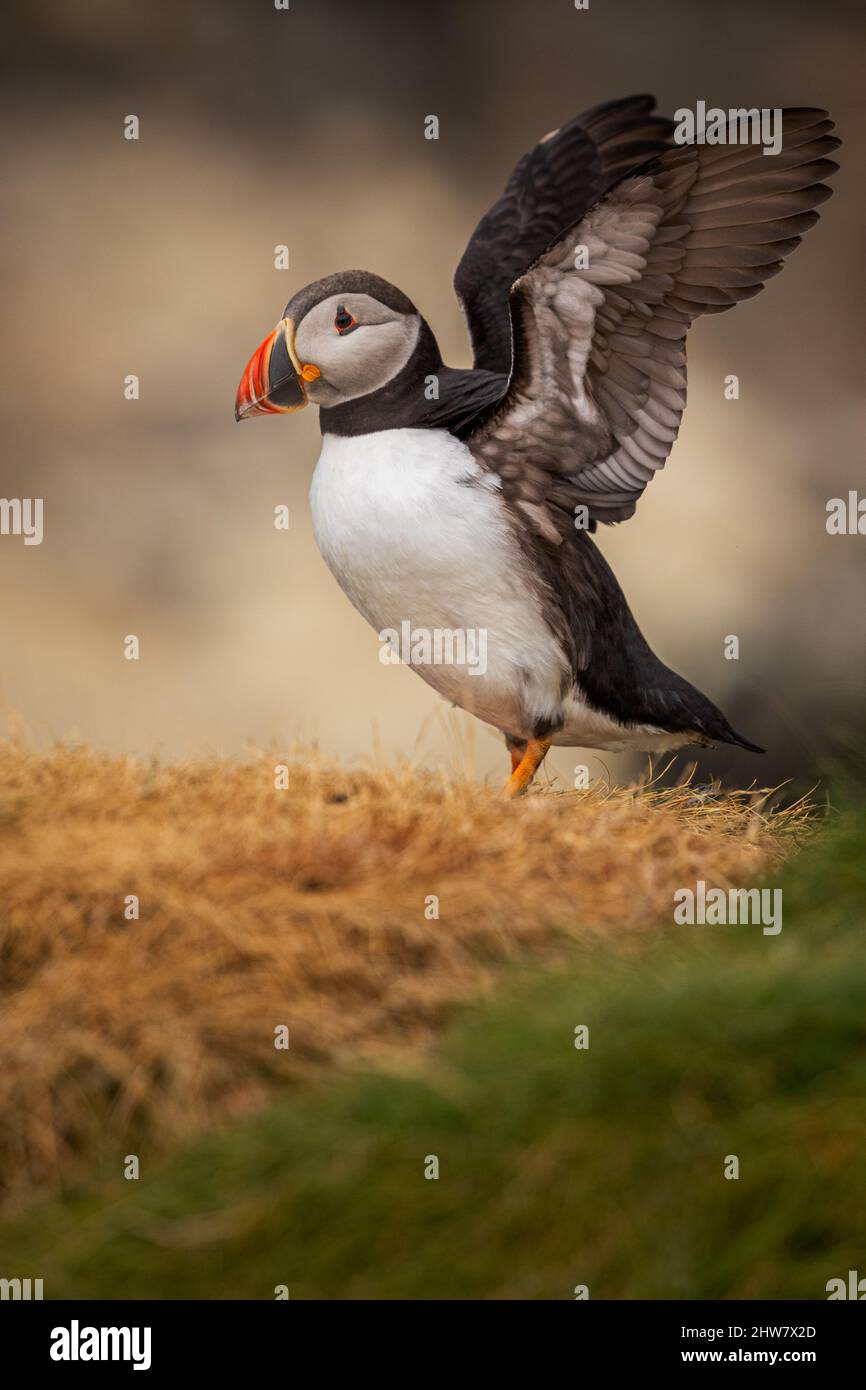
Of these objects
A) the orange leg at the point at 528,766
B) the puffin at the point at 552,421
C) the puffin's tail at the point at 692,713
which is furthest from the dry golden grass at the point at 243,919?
the puffin's tail at the point at 692,713

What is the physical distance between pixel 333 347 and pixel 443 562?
881 mm

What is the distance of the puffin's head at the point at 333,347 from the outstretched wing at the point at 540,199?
647 millimetres

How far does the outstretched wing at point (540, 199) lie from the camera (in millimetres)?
5094

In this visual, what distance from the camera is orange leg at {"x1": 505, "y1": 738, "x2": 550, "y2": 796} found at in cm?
482

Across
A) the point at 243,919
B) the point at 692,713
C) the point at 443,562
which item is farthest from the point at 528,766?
the point at 243,919

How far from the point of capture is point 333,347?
4.91 m

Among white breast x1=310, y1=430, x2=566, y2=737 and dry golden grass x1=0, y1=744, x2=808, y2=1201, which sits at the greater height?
white breast x1=310, y1=430, x2=566, y2=737

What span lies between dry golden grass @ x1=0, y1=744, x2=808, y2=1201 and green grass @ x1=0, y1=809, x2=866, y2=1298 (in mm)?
195

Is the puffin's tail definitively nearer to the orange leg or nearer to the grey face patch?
the orange leg

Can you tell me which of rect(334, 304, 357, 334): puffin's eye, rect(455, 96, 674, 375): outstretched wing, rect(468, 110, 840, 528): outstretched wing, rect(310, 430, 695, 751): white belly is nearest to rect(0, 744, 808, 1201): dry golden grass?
rect(310, 430, 695, 751): white belly

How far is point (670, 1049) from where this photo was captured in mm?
2773

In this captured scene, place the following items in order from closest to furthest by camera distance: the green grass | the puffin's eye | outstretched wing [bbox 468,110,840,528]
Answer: the green grass
outstretched wing [bbox 468,110,840,528]
the puffin's eye

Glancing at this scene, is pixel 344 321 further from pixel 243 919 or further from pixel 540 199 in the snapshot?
pixel 243 919
